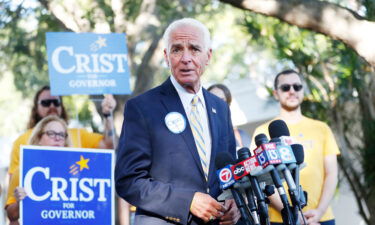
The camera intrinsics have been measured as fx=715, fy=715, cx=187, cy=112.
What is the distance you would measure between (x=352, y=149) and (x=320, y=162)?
4356 mm

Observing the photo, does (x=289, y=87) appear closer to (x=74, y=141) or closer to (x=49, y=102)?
(x=74, y=141)

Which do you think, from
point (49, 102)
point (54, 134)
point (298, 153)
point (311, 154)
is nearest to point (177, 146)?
point (298, 153)

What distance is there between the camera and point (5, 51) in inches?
756

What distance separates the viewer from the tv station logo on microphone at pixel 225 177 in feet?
11.4

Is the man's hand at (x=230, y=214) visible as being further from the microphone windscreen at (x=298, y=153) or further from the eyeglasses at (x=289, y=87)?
the eyeglasses at (x=289, y=87)

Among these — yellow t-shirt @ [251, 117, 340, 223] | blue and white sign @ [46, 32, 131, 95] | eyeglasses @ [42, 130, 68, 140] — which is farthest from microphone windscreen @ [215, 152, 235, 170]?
blue and white sign @ [46, 32, 131, 95]

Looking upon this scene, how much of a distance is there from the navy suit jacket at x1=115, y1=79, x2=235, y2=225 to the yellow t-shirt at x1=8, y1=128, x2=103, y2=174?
3.09 m

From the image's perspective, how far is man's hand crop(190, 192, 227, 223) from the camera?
360 centimetres

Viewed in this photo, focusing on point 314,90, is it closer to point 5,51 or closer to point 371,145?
point 371,145

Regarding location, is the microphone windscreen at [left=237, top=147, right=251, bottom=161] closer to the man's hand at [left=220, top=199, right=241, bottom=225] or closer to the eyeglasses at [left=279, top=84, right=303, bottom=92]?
the man's hand at [left=220, top=199, right=241, bottom=225]

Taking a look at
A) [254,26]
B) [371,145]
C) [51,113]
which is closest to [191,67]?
[51,113]

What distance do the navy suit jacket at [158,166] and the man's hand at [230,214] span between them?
111 millimetres

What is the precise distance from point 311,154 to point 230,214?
8.08 ft

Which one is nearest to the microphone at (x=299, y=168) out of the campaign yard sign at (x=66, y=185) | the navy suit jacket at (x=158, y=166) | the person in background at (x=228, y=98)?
the navy suit jacket at (x=158, y=166)
